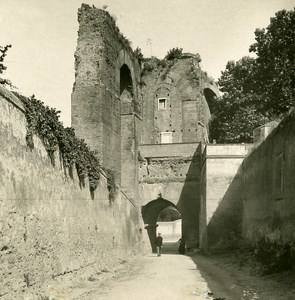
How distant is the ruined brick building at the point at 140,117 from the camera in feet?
64.1

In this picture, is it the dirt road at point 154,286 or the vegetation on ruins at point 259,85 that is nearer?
the dirt road at point 154,286

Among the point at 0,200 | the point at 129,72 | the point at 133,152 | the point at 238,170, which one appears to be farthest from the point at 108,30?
the point at 0,200

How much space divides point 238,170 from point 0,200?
12.8 metres

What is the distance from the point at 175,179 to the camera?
75.3 feet

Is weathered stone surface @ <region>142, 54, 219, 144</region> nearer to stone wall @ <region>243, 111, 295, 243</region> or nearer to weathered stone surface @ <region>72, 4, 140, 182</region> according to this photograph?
weathered stone surface @ <region>72, 4, 140, 182</region>

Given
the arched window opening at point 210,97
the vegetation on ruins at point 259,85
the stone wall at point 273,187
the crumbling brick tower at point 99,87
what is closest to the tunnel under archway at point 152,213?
the crumbling brick tower at point 99,87

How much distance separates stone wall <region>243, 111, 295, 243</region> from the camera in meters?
10.5

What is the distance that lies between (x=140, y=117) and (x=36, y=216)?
1683 centimetres

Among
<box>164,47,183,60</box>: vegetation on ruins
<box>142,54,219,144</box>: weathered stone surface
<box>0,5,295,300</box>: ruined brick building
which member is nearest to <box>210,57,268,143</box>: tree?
<box>142,54,219,144</box>: weathered stone surface

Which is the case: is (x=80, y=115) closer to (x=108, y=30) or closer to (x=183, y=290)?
(x=108, y=30)

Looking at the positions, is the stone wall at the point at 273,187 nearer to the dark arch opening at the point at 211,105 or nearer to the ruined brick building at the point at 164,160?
the ruined brick building at the point at 164,160

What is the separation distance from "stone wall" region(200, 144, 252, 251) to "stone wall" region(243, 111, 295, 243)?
154cm

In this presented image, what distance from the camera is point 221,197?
18.3 meters

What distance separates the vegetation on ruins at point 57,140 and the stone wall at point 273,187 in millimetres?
4926
